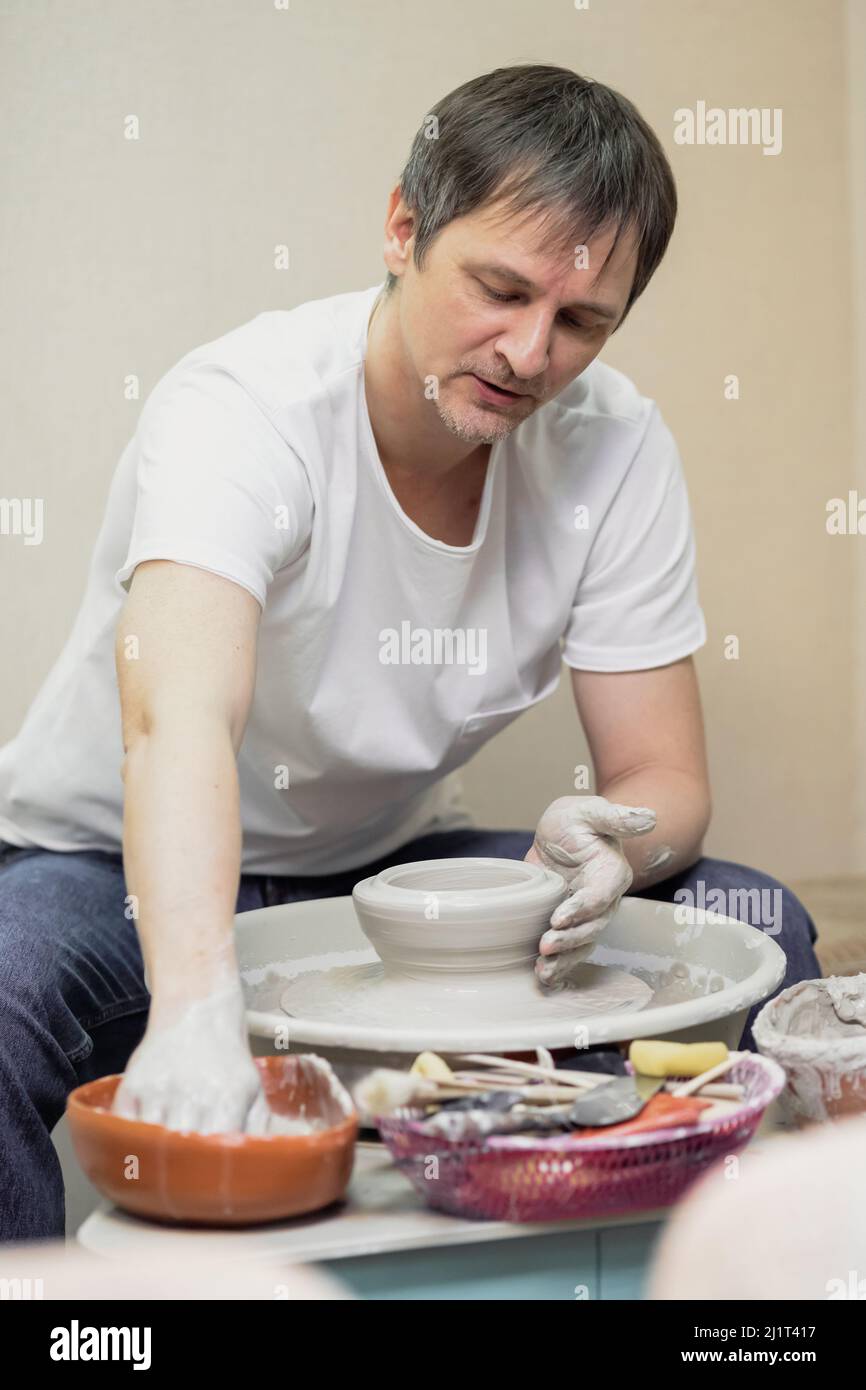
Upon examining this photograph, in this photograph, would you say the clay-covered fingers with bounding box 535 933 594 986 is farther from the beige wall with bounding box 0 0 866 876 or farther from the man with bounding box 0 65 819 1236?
the beige wall with bounding box 0 0 866 876

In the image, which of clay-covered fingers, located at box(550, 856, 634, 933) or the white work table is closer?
the white work table

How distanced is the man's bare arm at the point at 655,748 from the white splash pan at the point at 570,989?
0.50ft

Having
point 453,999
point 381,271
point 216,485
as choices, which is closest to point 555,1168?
point 453,999

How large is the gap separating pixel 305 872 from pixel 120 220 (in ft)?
3.88

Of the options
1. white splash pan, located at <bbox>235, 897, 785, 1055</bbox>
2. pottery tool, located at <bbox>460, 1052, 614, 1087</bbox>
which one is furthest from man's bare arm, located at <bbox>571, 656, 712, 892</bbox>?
pottery tool, located at <bbox>460, 1052, 614, 1087</bbox>

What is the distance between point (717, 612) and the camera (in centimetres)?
255

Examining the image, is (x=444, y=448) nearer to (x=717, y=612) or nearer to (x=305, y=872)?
(x=305, y=872)

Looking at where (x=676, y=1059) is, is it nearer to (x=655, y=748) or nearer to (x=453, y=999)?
(x=453, y=999)

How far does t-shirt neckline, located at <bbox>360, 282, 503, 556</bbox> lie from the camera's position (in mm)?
1377

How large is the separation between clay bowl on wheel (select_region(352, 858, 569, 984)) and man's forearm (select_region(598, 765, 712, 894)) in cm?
29

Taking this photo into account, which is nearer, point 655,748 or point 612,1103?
point 612,1103

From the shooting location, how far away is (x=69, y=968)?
1.33 metres

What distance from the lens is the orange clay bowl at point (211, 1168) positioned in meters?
0.76

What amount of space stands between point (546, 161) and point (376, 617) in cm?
48
